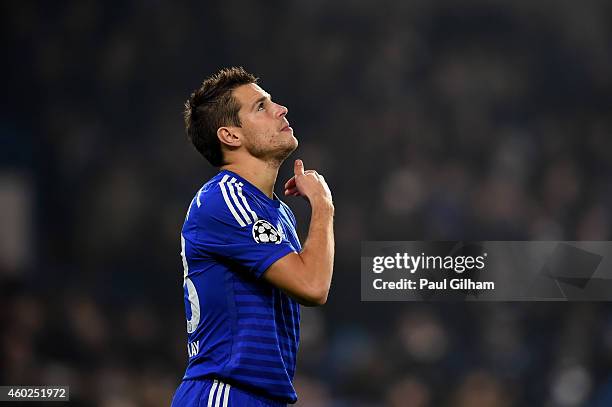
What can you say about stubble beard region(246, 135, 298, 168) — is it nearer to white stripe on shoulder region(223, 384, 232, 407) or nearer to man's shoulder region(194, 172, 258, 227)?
man's shoulder region(194, 172, 258, 227)

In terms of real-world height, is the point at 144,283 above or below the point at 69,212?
below

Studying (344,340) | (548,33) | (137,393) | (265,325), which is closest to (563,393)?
(344,340)

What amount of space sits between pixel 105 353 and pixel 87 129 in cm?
143

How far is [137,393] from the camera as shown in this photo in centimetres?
562

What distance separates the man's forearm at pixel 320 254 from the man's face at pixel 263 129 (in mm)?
360

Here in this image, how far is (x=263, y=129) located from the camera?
311 cm

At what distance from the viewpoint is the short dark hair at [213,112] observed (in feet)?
10.3

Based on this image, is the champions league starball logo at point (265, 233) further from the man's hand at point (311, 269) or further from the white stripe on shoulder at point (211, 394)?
the white stripe on shoulder at point (211, 394)

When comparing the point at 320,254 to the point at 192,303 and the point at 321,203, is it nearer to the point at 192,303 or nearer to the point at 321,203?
the point at 321,203

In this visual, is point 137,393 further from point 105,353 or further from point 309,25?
point 309,25

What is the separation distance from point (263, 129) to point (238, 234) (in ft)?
1.60

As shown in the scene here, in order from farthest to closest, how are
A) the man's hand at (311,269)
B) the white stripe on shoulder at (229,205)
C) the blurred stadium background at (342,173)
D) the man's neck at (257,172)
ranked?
the blurred stadium background at (342,173) → the man's neck at (257,172) → the white stripe on shoulder at (229,205) → the man's hand at (311,269)

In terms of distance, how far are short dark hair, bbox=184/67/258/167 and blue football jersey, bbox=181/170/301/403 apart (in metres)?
0.28

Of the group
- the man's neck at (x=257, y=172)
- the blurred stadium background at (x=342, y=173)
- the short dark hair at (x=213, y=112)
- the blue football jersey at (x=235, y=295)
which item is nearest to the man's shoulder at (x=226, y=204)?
the blue football jersey at (x=235, y=295)
